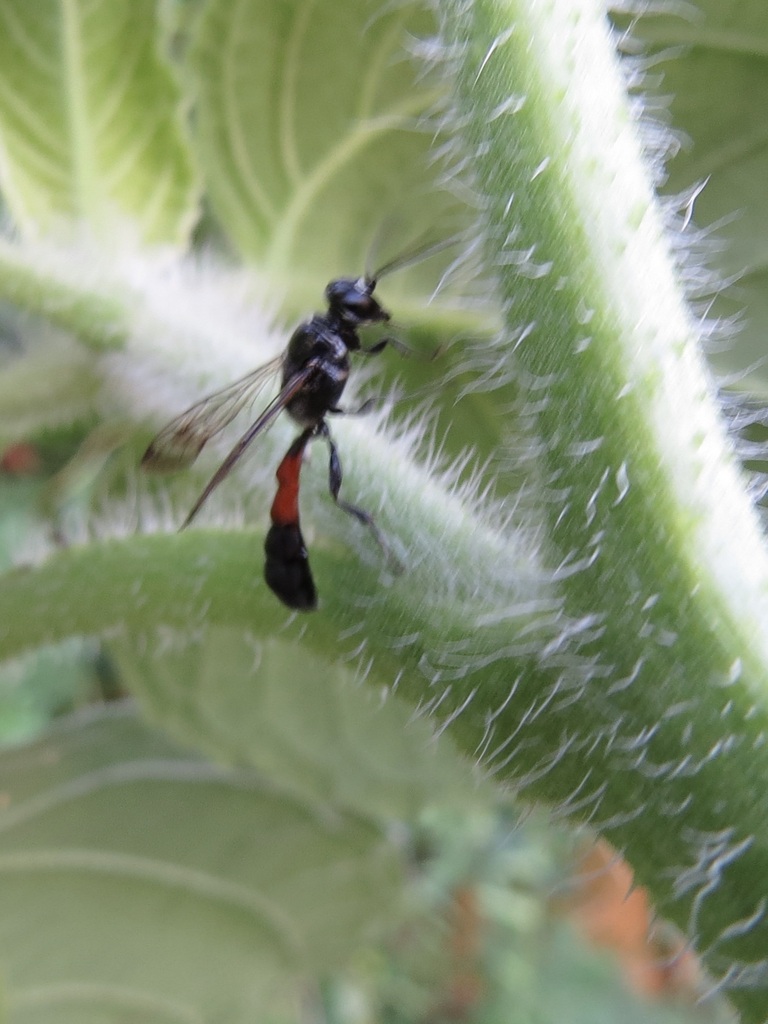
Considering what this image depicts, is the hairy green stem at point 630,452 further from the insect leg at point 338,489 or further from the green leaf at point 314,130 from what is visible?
the green leaf at point 314,130

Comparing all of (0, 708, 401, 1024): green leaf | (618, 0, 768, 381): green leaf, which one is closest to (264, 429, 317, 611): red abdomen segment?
(618, 0, 768, 381): green leaf

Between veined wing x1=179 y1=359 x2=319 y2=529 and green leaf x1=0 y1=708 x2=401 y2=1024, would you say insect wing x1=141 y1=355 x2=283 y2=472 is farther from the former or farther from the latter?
green leaf x1=0 y1=708 x2=401 y2=1024

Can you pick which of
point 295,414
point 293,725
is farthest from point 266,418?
point 293,725

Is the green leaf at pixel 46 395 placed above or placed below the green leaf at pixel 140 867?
above

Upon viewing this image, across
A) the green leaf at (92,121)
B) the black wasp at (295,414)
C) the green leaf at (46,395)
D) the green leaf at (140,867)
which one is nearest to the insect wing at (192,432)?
the black wasp at (295,414)

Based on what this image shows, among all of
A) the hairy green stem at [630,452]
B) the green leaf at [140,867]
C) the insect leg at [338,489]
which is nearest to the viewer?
the hairy green stem at [630,452]

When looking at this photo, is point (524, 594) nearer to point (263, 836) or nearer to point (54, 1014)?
point (263, 836)
